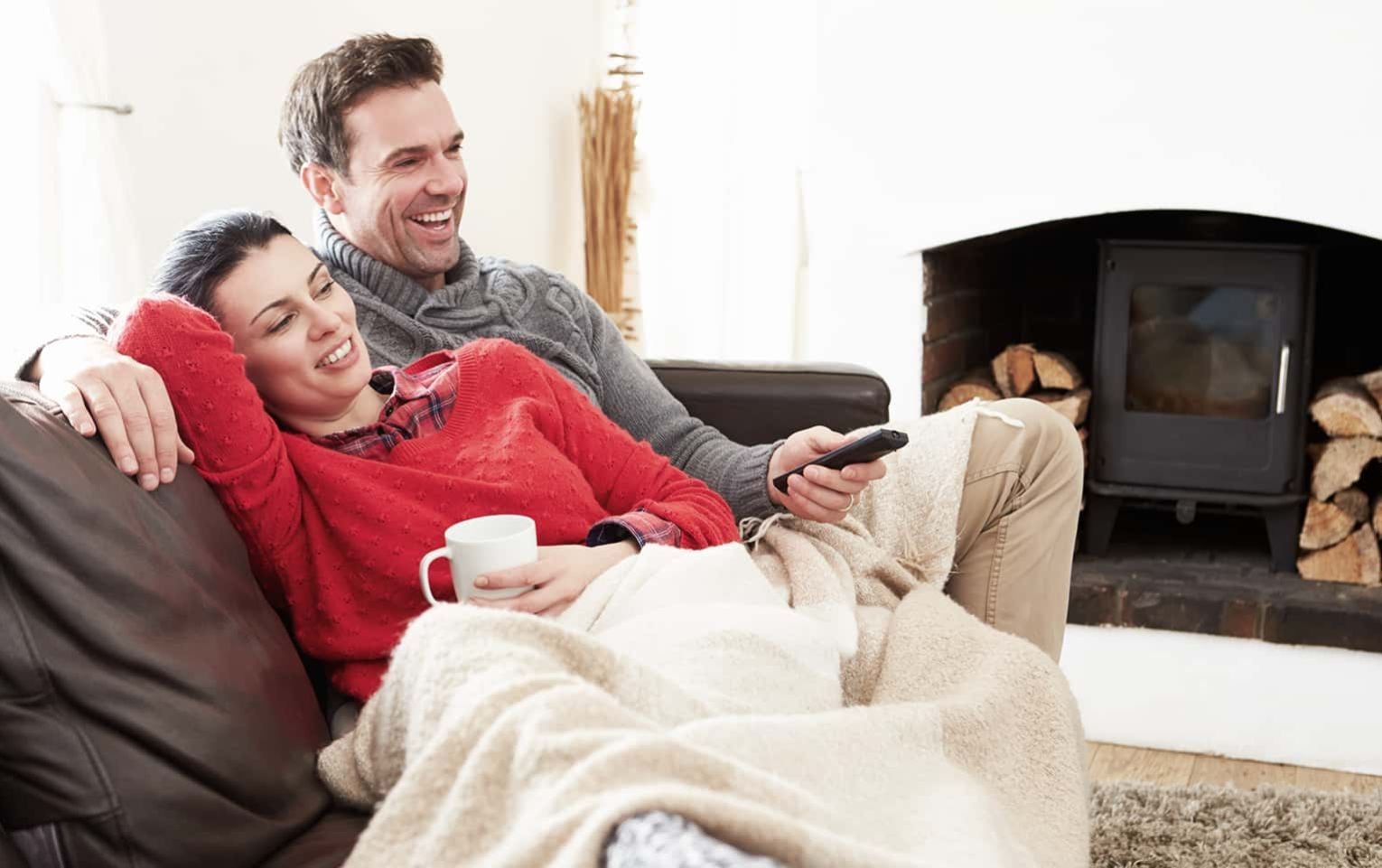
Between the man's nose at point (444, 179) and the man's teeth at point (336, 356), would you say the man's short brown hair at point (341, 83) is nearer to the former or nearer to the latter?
the man's nose at point (444, 179)

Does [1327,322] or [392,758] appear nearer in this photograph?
[392,758]

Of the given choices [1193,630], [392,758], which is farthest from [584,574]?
[1193,630]

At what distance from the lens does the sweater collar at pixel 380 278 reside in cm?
191

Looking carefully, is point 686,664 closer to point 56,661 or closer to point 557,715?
point 557,715

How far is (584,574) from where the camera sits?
1.38 meters

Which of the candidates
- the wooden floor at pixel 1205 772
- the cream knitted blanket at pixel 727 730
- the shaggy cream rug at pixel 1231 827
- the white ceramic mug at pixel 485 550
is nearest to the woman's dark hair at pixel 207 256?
the white ceramic mug at pixel 485 550

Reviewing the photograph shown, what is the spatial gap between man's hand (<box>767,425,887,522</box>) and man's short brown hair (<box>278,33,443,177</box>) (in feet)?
2.39

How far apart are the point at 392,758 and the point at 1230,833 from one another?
151 centimetres

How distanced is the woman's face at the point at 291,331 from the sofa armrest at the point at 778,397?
0.67 meters

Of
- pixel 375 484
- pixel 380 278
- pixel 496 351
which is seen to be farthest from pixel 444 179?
pixel 375 484

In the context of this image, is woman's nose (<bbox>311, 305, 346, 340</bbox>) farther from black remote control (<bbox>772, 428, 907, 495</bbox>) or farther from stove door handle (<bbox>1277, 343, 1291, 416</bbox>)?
stove door handle (<bbox>1277, 343, 1291, 416</bbox>)

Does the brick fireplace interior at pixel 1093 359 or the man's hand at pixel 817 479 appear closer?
the man's hand at pixel 817 479

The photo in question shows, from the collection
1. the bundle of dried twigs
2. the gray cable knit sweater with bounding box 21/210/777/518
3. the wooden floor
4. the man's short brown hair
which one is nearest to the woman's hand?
the gray cable knit sweater with bounding box 21/210/777/518

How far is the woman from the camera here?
129 centimetres
